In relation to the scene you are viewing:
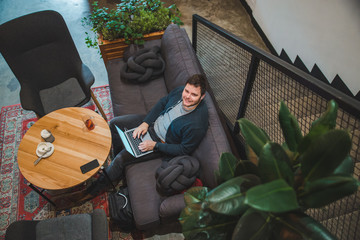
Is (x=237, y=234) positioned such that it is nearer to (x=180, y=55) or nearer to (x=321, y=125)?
(x=321, y=125)

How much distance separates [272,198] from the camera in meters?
0.59

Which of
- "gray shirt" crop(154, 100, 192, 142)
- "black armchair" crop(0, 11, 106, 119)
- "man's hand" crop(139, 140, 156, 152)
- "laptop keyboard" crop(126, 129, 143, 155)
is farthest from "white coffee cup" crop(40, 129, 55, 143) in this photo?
"gray shirt" crop(154, 100, 192, 142)

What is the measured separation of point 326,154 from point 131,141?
1878mm

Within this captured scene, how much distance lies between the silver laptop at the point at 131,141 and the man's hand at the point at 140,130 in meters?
0.04

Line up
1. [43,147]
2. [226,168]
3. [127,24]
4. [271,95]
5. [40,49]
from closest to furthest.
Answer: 1. [226,168]
2. [43,147]
3. [271,95]
4. [40,49]
5. [127,24]

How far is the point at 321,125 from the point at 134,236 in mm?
2049

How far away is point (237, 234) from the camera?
711 mm

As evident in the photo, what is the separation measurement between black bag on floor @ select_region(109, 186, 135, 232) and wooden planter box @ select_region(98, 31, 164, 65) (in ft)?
5.73

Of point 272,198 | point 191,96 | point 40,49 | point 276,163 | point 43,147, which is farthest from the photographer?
point 40,49

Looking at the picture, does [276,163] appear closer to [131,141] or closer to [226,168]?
[226,168]

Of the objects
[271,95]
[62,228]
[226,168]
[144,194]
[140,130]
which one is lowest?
[62,228]

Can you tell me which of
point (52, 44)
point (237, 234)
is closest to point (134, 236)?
point (237, 234)

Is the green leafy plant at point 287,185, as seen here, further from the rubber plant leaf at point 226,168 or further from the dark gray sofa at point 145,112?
the dark gray sofa at point 145,112

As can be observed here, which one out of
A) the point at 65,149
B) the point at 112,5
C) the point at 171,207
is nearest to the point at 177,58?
the point at 65,149
